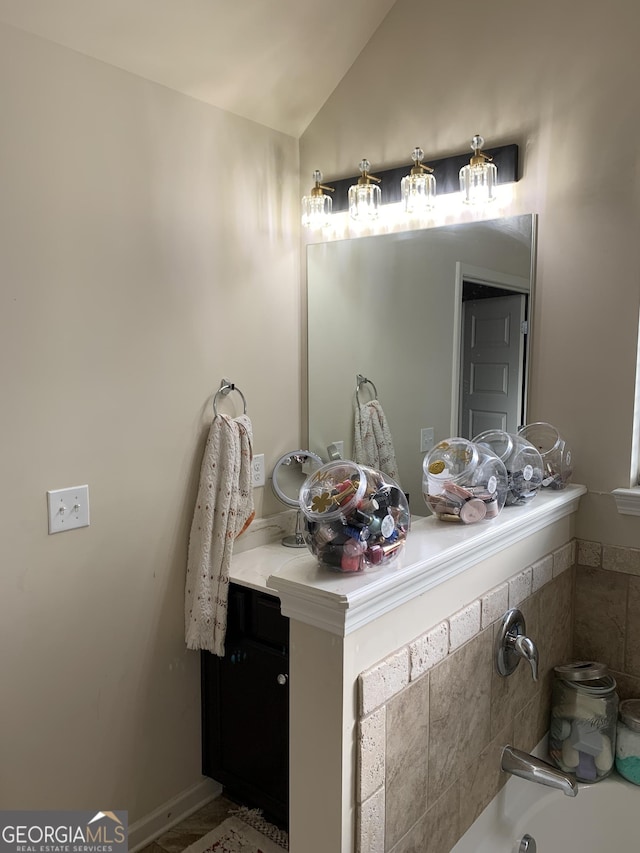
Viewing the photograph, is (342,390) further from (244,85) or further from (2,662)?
(2,662)

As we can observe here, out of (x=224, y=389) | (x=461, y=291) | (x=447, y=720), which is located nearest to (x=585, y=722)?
(x=447, y=720)

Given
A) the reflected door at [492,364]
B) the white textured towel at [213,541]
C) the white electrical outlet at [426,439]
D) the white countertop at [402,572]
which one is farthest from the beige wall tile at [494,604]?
the white textured towel at [213,541]

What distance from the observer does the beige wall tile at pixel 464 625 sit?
4.53 ft

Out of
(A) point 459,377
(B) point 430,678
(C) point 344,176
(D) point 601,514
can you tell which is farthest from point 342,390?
(B) point 430,678

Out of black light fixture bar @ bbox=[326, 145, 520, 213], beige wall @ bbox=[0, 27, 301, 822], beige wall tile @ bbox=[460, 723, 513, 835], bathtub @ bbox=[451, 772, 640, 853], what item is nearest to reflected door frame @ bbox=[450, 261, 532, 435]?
black light fixture bar @ bbox=[326, 145, 520, 213]

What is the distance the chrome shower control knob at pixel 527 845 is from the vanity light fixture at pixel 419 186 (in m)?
1.75

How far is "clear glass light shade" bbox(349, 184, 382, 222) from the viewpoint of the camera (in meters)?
2.13

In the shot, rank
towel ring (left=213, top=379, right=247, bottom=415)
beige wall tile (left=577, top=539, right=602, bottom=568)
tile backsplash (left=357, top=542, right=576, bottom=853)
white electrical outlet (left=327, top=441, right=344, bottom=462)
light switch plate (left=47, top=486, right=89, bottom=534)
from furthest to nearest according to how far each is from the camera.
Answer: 1. white electrical outlet (left=327, top=441, right=344, bottom=462)
2. towel ring (left=213, top=379, right=247, bottom=415)
3. beige wall tile (left=577, top=539, right=602, bottom=568)
4. light switch plate (left=47, top=486, right=89, bottom=534)
5. tile backsplash (left=357, top=542, right=576, bottom=853)

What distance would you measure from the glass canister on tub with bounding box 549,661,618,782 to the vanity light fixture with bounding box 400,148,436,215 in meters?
1.43

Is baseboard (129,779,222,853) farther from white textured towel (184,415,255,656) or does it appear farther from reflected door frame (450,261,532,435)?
reflected door frame (450,261,532,435)

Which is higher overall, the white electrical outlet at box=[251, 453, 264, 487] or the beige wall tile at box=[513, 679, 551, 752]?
the white electrical outlet at box=[251, 453, 264, 487]

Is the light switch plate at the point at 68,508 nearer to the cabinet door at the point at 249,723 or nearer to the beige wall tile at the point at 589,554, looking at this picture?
the cabinet door at the point at 249,723

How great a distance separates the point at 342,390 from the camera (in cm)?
240

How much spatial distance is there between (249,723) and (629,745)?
107cm
